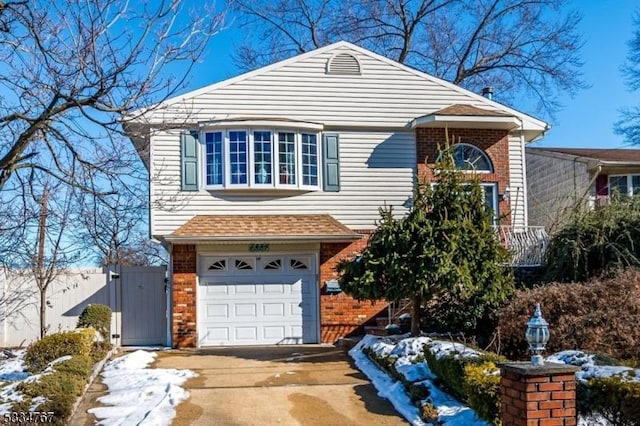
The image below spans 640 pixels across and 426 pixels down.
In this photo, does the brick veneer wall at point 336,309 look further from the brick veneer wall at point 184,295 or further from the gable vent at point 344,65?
the gable vent at point 344,65

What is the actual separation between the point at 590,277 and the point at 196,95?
9450mm

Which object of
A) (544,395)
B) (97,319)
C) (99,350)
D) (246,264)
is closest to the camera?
(544,395)

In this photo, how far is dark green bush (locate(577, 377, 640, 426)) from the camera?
523cm

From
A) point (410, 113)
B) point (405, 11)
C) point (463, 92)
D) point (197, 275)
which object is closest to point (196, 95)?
point (197, 275)

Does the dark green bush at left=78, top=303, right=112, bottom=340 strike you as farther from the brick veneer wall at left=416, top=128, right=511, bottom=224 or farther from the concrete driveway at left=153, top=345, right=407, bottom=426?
the brick veneer wall at left=416, top=128, right=511, bottom=224

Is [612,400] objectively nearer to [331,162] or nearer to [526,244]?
[526,244]

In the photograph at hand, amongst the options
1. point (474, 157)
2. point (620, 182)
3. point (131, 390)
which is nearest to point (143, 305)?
point (131, 390)

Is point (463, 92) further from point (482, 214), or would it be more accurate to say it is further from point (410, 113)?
point (482, 214)

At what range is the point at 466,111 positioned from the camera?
1495 centimetres

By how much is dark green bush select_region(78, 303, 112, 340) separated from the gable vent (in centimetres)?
768

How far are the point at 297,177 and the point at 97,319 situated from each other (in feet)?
17.8

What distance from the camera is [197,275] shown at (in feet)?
46.1

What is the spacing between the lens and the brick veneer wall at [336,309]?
14297 mm

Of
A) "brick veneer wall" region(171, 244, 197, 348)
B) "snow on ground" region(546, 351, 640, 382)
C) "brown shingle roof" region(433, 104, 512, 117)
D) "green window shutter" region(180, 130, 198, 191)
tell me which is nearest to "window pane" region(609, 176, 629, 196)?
"brown shingle roof" region(433, 104, 512, 117)
